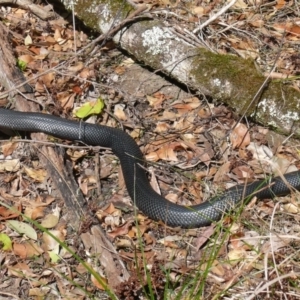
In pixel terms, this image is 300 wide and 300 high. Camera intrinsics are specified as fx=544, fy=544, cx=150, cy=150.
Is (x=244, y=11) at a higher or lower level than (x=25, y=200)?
higher

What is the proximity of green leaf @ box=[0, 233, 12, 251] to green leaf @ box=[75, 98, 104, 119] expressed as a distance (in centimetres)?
123

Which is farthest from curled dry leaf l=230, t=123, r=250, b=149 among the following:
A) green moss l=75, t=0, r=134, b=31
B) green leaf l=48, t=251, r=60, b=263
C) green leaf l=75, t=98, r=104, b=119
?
green leaf l=48, t=251, r=60, b=263

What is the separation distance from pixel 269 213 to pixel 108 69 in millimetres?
2035

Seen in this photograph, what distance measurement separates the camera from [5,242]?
3.57 meters

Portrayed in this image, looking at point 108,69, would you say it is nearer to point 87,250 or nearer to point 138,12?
point 138,12

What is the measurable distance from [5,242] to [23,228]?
0.50 feet

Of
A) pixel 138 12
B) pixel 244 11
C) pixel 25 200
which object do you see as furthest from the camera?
pixel 244 11

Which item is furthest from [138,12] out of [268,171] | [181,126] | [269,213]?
[269,213]

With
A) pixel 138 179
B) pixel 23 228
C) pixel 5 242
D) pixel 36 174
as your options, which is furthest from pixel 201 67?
pixel 5 242

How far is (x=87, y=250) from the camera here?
3451mm

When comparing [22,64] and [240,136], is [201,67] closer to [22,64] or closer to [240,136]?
[240,136]

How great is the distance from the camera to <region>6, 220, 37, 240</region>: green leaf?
362 centimetres

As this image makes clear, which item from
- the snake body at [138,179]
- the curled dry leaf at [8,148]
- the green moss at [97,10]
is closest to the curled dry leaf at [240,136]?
the snake body at [138,179]

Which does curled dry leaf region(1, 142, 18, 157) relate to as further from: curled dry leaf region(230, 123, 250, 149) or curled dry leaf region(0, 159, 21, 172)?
curled dry leaf region(230, 123, 250, 149)
